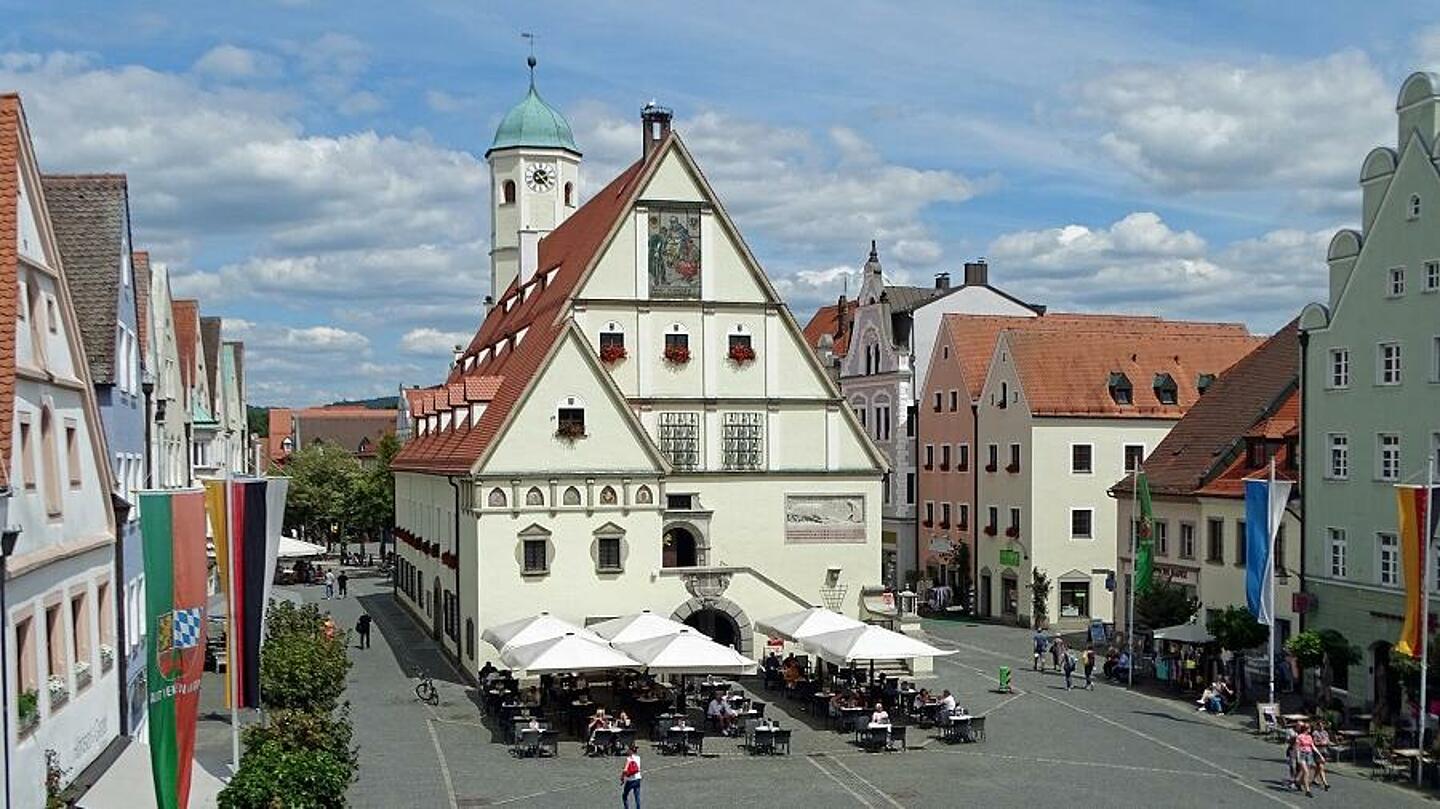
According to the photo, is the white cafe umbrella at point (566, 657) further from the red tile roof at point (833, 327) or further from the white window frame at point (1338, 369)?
the red tile roof at point (833, 327)

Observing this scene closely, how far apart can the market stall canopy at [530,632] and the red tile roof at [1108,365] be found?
90.7 feet

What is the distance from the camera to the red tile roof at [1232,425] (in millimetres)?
45562

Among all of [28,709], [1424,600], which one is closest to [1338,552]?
[1424,600]

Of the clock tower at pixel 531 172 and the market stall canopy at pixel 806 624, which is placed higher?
the clock tower at pixel 531 172

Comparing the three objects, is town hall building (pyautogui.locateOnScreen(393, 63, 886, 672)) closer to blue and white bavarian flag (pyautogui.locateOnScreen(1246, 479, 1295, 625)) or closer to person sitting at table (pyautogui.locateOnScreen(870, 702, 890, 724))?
person sitting at table (pyautogui.locateOnScreen(870, 702, 890, 724))

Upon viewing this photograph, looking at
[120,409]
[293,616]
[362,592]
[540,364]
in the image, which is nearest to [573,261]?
[540,364]

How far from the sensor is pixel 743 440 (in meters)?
46.6

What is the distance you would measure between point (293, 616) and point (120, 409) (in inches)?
370

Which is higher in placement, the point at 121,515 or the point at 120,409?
the point at 120,409

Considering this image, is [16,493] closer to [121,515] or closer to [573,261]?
[121,515]

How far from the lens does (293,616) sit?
34.8m

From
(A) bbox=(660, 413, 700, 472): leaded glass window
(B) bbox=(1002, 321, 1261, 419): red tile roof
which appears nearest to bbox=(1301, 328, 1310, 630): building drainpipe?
(A) bbox=(660, 413, 700, 472): leaded glass window

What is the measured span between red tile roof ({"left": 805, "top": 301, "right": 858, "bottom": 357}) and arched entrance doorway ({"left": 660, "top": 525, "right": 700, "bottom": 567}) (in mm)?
32266

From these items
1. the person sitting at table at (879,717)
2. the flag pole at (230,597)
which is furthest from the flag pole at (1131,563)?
the flag pole at (230,597)
